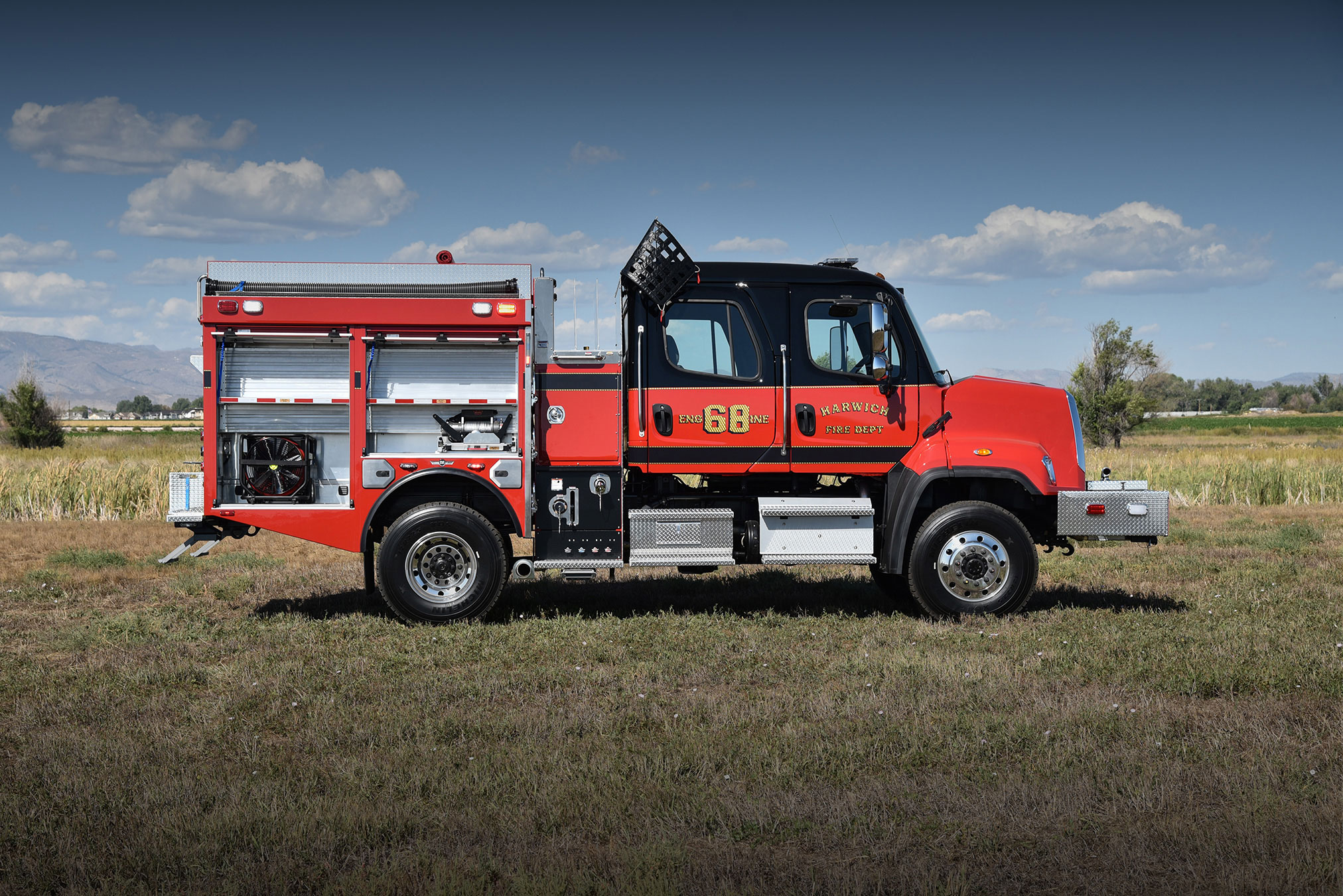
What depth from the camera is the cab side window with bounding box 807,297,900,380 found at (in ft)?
29.7

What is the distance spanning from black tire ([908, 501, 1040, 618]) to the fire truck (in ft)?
0.07

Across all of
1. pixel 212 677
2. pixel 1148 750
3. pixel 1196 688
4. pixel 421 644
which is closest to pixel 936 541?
pixel 1196 688

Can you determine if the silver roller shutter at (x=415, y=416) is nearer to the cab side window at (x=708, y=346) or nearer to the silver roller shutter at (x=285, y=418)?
the silver roller shutter at (x=285, y=418)

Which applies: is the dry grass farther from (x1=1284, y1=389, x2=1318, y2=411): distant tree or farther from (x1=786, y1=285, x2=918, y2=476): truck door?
(x1=1284, y1=389, x2=1318, y2=411): distant tree

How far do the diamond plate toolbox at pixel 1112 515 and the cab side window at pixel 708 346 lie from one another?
120 inches

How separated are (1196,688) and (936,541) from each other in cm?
267

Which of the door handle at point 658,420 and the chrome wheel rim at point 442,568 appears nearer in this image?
the chrome wheel rim at point 442,568

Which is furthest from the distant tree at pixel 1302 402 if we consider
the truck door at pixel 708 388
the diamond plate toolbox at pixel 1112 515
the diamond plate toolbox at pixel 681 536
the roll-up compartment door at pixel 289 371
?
the roll-up compartment door at pixel 289 371

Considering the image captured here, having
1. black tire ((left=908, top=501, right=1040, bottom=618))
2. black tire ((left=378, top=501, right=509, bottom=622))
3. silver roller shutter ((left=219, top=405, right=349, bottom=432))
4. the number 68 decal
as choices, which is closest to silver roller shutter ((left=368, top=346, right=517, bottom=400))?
silver roller shutter ((left=219, top=405, right=349, bottom=432))

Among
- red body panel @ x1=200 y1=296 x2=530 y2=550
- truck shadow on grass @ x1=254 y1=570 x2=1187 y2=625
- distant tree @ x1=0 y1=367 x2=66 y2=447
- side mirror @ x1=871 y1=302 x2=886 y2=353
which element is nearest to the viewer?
side mirror @ x1=871 y1=302 x2=886 y2=353

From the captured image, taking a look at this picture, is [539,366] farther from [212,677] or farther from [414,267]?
[212,677]

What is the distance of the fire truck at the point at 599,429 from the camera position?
8844mm

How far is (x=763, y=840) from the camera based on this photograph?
4.30 meters

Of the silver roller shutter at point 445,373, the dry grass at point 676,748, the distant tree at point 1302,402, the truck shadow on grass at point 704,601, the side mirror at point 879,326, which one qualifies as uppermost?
the distant tree at point 1302,402
